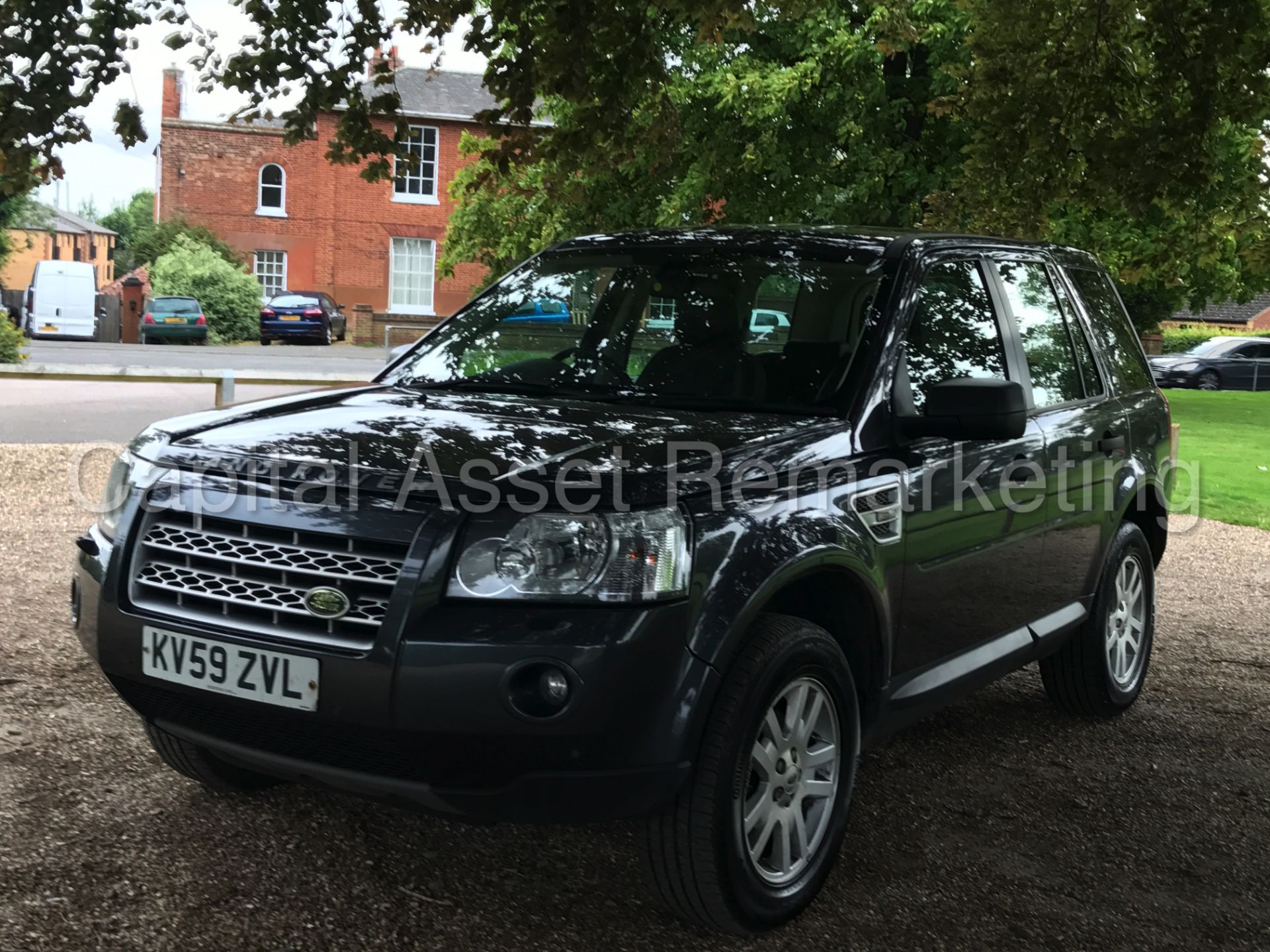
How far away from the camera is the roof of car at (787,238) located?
4668mm

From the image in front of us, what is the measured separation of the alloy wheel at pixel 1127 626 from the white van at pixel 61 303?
37106 mm

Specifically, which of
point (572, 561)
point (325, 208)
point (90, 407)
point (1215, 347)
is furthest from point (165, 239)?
point (572, 561)

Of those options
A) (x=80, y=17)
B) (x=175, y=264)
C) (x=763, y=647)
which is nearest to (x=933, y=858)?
(x=763, y=647)

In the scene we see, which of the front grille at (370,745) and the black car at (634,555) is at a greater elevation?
the black car at (634,555)

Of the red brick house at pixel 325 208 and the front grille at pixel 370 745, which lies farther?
the red brick house at pixel 325 208

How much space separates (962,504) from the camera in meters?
4.34

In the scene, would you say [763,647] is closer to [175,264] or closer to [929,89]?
[929,89]

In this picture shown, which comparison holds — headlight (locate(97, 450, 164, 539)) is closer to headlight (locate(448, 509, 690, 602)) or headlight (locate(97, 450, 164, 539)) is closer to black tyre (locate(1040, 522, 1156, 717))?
headlight (locate(448, 509, 690, 602))

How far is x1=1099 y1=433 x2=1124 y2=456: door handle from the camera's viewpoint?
5.40m

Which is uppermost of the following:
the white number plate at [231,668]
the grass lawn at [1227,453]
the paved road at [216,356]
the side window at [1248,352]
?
the side window at [1248,352]

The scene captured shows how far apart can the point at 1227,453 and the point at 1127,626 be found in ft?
52.9

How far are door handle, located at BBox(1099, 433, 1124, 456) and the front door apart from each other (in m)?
0.60

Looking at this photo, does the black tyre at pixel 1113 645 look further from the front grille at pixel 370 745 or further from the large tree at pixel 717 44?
the large tree at pixel 717 44

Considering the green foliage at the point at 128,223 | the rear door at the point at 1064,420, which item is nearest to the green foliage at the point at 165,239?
the green foliage at the point at 128,223
